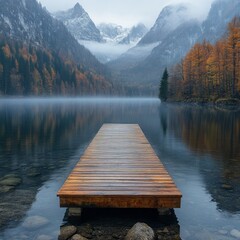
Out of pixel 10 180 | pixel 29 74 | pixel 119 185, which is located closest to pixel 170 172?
pixel 119 185

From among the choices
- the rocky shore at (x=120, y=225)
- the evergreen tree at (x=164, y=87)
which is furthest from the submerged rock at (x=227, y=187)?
the evergreen tree at (x=164, y=87)

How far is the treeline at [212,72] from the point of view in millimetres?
70188

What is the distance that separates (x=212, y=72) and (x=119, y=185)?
77.6m

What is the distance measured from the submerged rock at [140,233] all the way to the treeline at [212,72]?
66.7 m

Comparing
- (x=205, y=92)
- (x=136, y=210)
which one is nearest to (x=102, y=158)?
(x=136, y=210)

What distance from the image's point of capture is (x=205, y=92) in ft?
304

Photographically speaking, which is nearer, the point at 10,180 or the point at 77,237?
the point at 77,237

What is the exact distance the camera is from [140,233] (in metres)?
8.04

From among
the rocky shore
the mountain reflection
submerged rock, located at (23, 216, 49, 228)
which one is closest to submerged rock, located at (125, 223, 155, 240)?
the rocky shore

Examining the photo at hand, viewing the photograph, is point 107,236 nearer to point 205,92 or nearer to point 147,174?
point 147,174

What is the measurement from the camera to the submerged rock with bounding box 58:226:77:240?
28.0 feet

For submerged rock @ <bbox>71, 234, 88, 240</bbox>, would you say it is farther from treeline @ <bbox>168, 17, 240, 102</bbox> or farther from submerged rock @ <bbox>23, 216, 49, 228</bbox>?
treeline @ <bbox>168, 17, 240, 102</bbox>

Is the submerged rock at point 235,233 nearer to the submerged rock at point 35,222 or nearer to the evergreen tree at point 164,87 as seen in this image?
the submerged rock at point 35,222

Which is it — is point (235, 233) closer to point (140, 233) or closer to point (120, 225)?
point (140, 233)
